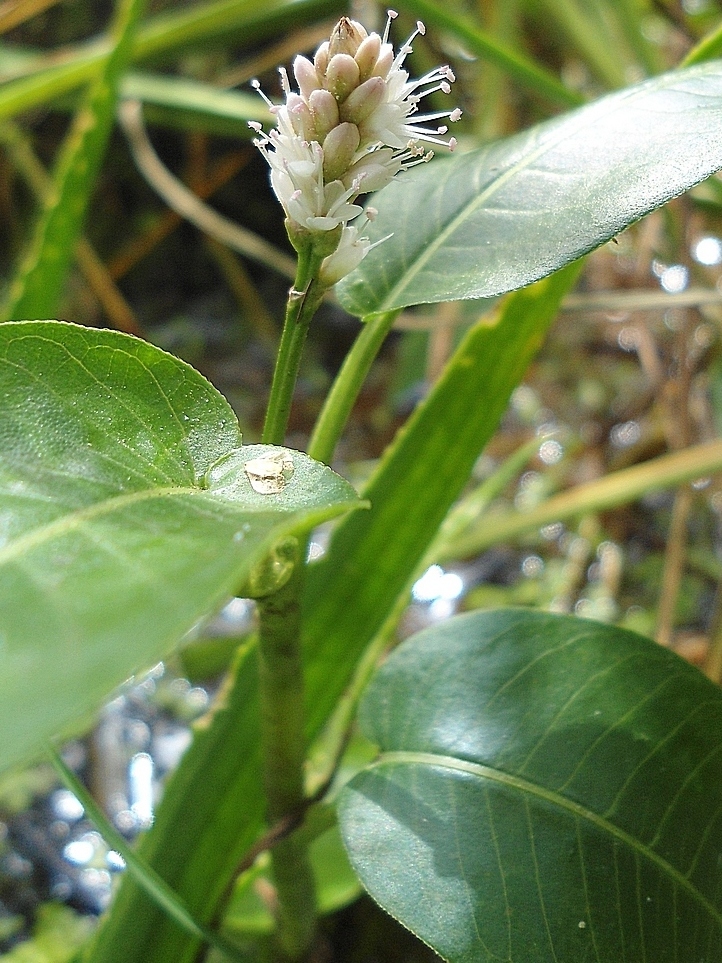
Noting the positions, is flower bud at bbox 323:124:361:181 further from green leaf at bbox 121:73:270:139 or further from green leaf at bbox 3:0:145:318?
green leaf at bbox 121:73:270:139

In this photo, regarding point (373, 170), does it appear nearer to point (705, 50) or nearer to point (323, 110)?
point (323, 110)

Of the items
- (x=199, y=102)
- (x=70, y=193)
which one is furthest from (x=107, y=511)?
(x=199, y=102)

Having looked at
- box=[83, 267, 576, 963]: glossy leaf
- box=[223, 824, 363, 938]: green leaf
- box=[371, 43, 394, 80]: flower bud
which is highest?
box=[371, 43, 394, 80]: flower bud

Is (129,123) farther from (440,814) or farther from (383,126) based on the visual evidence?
(440,814)

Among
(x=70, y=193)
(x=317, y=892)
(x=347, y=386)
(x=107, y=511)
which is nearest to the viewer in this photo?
(x=107, y=511)

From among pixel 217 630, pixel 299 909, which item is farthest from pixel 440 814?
pixel 217 630

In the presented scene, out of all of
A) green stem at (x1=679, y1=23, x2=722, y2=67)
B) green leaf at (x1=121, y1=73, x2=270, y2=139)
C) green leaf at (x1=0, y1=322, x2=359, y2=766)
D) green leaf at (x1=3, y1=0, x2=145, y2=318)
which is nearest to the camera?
green leaf at (x1=0, y1=322, x2=359, y2=766)

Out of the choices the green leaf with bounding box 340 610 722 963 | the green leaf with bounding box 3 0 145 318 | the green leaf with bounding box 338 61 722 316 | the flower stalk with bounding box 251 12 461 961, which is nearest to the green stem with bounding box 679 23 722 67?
the green leaf with bounding box 338 61 722 316
